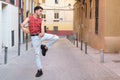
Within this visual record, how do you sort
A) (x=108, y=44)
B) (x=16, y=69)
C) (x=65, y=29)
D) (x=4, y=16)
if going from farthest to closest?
(x=65, y=29) < (x=4, y=16) < (x=108, y=44) < (x=16, y=69)

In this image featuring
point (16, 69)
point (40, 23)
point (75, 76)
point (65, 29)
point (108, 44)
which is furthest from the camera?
point (65, 29)

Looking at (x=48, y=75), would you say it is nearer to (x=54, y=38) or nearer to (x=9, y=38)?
(x=54, y=38)

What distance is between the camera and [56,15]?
79.9 meters

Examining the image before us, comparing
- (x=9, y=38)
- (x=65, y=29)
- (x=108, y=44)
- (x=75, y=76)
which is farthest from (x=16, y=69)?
(x=65, y=29)

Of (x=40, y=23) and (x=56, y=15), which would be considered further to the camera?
(x=56, y=15)

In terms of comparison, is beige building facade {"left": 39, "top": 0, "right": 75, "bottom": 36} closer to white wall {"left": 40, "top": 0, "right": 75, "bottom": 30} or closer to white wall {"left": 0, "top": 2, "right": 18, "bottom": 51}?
white wall {"left": 40, "top": 0, "right": 75, "bottom": 30}

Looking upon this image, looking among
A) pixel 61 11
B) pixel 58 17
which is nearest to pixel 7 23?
pixel 58 17

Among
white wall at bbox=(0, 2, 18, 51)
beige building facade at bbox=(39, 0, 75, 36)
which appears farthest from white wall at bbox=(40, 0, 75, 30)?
white wall at bbox=(0, 2, 18, 51)

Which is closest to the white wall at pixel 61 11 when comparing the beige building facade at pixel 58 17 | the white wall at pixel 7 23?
the beige building facade at pixel 58 17

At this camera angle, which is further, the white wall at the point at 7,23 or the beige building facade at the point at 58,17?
the beige building facade at the point at 58,17

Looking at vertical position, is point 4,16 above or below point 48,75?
above

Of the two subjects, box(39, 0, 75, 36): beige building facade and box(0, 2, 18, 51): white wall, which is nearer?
box(0, 2, 18, 51): white wall

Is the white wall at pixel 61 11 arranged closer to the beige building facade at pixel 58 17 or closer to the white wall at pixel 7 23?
the beige building facade at pixel 58 17

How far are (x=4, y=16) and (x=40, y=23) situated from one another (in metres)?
20.5
